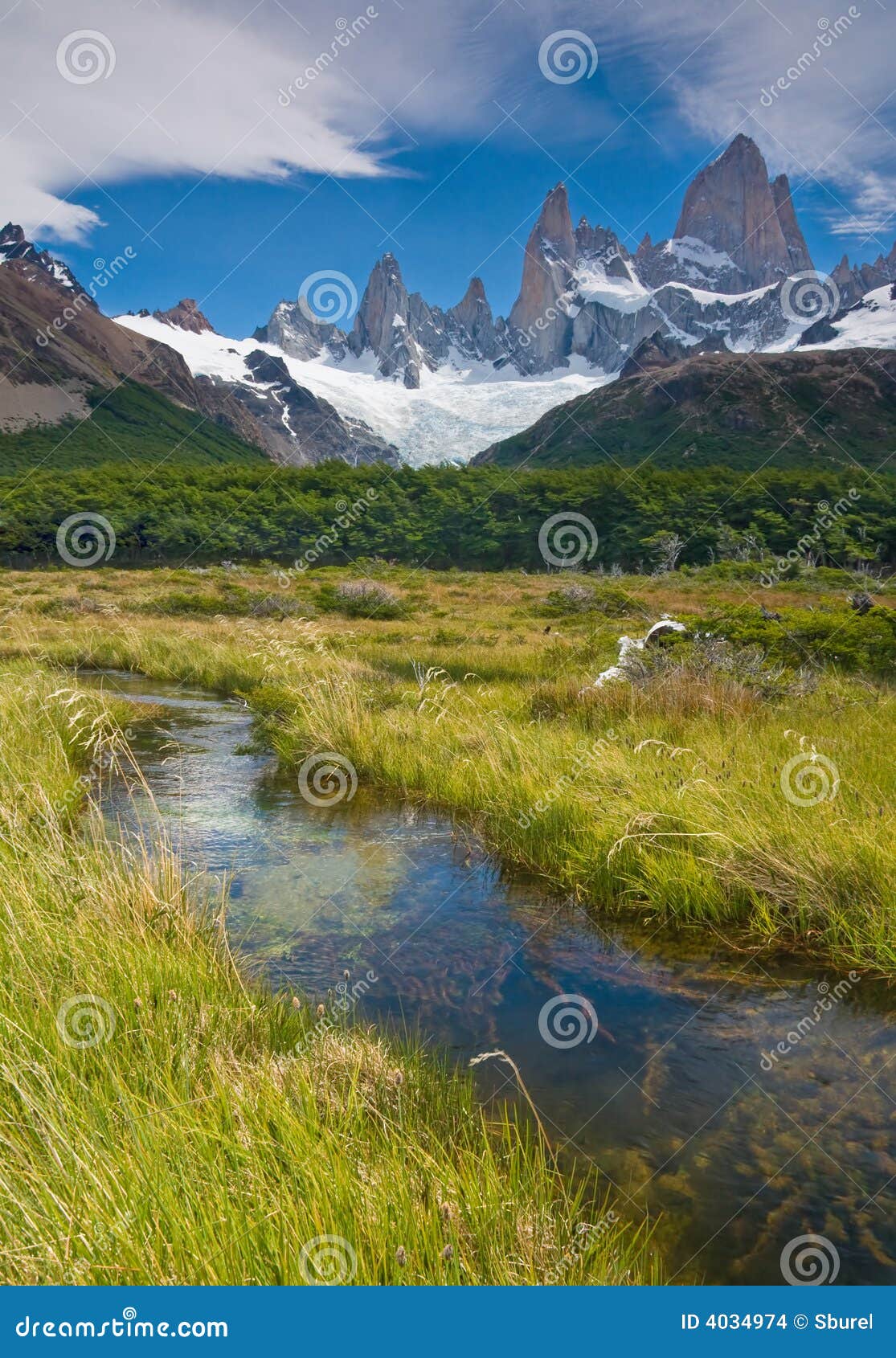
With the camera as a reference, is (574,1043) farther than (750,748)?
No

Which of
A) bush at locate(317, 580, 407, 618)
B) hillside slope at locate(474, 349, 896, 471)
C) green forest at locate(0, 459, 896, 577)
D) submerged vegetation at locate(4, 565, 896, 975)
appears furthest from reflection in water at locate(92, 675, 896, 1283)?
hillside slope at locate(474, 349, 896, 471)

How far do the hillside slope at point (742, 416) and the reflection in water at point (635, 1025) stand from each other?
122076 mm

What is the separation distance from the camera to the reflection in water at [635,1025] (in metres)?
3.51

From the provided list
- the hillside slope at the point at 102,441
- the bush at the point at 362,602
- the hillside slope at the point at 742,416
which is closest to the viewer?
Result: the bush at the point at 362,602

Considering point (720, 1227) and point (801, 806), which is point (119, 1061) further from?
point (801, 806)

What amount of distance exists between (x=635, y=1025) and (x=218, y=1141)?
9.11 ft

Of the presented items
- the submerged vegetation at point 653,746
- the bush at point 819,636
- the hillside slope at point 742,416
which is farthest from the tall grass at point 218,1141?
the hillside slope at point 742,416

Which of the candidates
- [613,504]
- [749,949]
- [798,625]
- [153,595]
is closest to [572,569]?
[613,504]

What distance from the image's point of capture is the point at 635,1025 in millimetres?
4914

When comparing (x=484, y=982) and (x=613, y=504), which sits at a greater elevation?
(x=613, y=504)

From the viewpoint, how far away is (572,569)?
6838 centimetres

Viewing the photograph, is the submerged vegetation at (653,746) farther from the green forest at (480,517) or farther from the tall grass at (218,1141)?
the green forest at (480,517)

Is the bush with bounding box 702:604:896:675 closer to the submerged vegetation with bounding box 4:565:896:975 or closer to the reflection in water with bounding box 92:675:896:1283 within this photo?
the submerged vegetation with bounding box 4:565:896:975

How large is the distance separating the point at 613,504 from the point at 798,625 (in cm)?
5957
